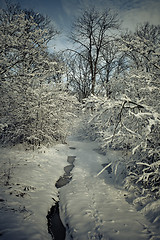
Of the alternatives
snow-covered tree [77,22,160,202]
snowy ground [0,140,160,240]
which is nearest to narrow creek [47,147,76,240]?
snowy ground [0,140,160,240]

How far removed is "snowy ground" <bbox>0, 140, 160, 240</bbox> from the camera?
2.47m

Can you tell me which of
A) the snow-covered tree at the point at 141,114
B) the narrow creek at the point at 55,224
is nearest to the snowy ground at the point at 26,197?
the narrow creek at the point at 55,224

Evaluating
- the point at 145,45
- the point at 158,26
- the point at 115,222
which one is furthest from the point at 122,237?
the point at 158,26

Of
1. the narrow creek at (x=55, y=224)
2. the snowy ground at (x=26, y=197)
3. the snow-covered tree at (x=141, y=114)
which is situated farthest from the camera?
the narrow creek at (x=55, y=224)

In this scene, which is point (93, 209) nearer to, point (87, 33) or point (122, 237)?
point (122, 237)

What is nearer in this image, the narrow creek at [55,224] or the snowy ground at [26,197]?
the snowy ground at [26,197]

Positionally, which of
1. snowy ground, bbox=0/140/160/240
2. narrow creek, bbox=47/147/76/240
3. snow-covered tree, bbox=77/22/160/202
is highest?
snow-covered tree, bbox=77/22/160/202

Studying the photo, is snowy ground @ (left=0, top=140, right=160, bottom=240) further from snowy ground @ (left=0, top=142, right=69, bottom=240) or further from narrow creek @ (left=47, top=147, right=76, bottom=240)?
narrow creek @ (left=47, top=147, right=76, bottom=240)

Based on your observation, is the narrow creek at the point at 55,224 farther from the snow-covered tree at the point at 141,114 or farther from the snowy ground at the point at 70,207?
the snow-covered tree at the point at 141,114

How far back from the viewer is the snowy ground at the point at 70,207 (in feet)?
8.11

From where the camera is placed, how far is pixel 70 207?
3.47m

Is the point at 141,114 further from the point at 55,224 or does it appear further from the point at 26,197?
the point at 26,197

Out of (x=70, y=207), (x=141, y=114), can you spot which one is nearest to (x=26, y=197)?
(x=70, y=207)

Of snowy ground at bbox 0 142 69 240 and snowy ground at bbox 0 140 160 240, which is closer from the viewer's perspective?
snowy ground at bbox 0 142 69 240
